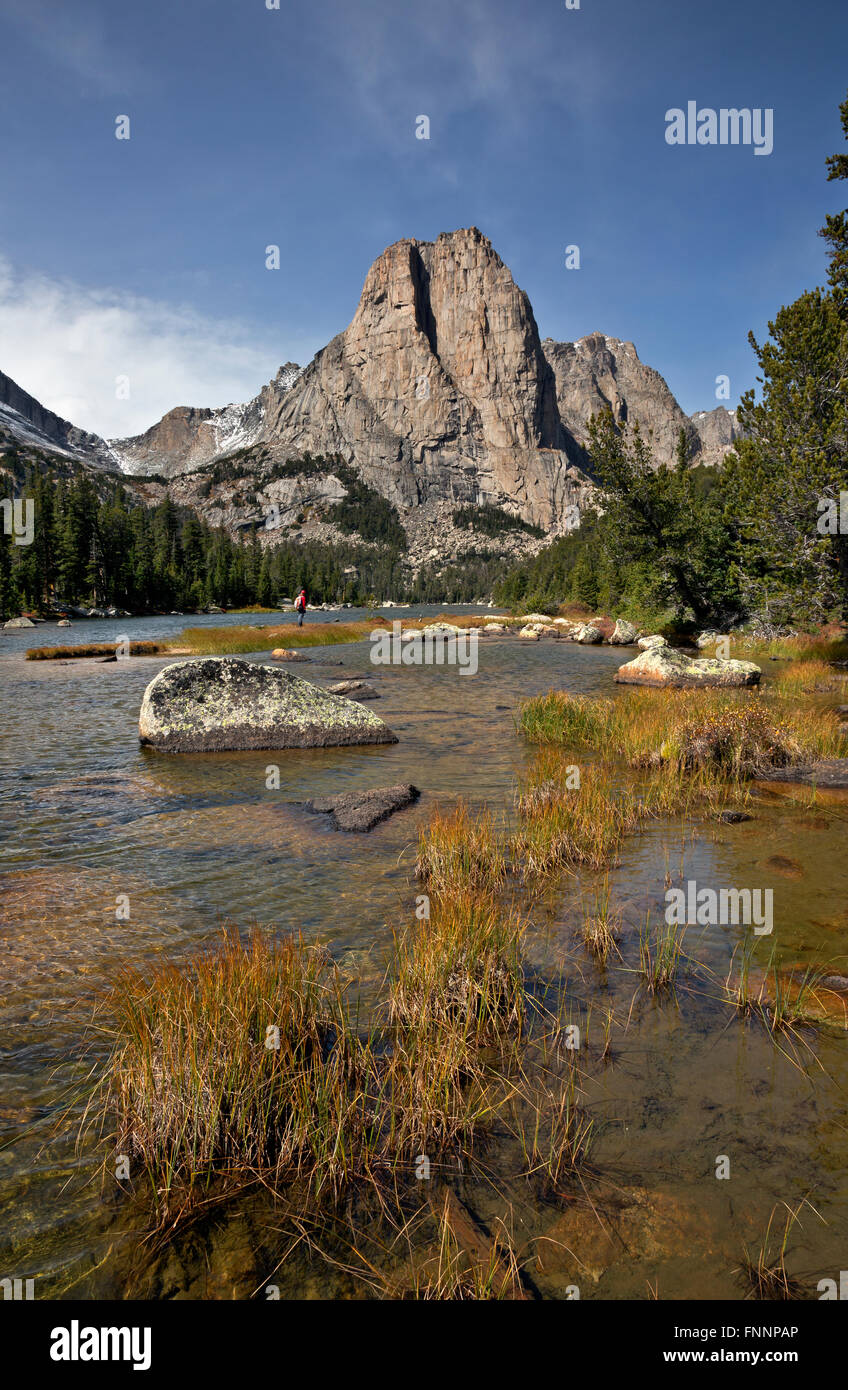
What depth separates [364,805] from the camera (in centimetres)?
852

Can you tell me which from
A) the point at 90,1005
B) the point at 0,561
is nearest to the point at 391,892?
the point at 90,1005

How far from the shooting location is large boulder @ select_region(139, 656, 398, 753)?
40.4 feet

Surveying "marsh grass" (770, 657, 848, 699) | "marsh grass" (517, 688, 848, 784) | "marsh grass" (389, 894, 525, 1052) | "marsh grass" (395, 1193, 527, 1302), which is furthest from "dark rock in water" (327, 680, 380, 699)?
"marsh grass" (395, 1193, 527, 1302)

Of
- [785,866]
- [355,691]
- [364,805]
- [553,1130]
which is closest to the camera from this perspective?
[553,1130]

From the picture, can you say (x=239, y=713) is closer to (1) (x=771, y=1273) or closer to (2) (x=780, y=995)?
(2) (x=780, y=995)

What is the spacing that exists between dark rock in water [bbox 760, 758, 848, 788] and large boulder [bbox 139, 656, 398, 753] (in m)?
6.99

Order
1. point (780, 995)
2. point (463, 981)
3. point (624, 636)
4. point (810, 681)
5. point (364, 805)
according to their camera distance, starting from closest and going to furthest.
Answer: point (463, 981), point (780, 995), point (364, 805), point (810, 681), point (624, 636)

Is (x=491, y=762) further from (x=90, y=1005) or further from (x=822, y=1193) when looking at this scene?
(x=822, y=1193)

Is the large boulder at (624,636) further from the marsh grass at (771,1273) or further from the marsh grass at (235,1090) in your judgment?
the marsh grass at (771,1273)

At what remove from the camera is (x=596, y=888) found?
6.07 m

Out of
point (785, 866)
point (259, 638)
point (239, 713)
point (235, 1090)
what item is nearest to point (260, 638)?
point (259, 638)

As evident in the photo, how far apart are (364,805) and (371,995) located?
4393 millimetres

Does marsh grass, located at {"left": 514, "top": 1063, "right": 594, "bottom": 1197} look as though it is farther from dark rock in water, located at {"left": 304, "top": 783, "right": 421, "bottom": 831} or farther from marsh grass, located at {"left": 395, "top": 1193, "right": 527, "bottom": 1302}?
dark rock in water, located at {"left": 304, "top": 783, "right": 421, "bottom": 831}

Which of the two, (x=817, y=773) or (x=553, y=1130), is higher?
(x=817, y=773)
